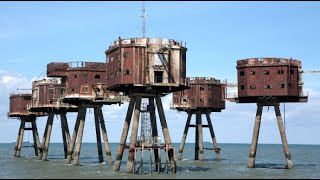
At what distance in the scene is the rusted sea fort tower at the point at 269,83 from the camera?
52.4 metres

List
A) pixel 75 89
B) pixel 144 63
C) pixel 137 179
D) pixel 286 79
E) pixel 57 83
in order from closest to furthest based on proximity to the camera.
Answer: pixel 137 179 → pixel 144 63 → pixel 286 79 → pixel 75 89 → pixel 57 83

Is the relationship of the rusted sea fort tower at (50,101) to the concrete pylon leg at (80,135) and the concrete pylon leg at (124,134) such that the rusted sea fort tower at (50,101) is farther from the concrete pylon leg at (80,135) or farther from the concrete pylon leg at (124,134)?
the concrete pylon leg at (124,134)

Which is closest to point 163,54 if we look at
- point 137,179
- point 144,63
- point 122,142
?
point 144,63

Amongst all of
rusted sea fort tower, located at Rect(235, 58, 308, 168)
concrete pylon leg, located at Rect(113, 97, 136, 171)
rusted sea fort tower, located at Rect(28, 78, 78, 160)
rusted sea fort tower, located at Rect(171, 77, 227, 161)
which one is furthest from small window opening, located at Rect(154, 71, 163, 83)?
rusted sea fort tower, located at Rect(171, 77, 227, 161)

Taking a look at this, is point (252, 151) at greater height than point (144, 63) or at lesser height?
lesser

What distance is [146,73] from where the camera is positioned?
146 feet

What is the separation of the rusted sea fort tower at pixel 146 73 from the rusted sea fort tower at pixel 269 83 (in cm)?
966

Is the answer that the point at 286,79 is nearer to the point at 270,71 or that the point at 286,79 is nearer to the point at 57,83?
the point at 270,71

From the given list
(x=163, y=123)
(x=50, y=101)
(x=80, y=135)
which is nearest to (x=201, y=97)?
(x=80, y=135)

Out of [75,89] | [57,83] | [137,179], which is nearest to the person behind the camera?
[137,179]

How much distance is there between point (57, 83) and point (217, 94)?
21012 mm

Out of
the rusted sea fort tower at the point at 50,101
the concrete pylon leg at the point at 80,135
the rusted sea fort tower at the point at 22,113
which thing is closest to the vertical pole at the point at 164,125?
the concrete pylon leg at the point at 80,135

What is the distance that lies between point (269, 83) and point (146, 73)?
1433cm

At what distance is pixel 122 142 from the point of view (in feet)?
150
